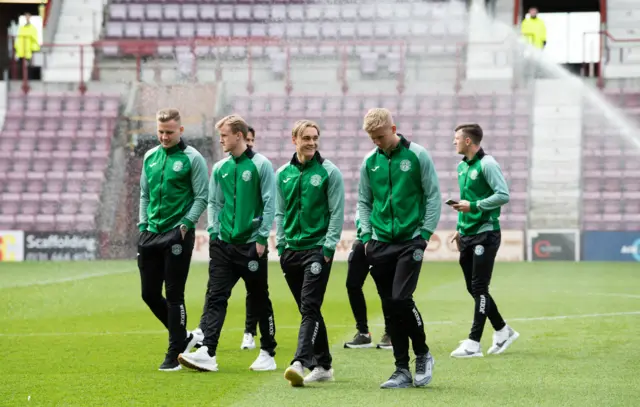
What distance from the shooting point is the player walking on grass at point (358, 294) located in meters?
9.48

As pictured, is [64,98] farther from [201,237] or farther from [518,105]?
[518,105]

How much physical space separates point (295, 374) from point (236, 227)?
4.21 ft

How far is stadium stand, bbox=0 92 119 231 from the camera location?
26.4 metres

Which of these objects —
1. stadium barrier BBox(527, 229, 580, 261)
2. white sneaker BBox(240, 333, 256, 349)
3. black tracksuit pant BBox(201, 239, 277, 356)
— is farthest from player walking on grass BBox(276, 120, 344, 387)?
stadium barrier BBox(527, 229, 580, 261)

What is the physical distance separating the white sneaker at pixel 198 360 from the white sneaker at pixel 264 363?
1.13ft

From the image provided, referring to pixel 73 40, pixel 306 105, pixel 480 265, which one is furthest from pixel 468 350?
pixel 73 40

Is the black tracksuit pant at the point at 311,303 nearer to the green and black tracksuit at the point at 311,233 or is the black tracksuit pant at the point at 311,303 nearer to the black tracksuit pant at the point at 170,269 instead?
the green and black tracksuit at the point at 311,233

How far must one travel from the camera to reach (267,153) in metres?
27.6

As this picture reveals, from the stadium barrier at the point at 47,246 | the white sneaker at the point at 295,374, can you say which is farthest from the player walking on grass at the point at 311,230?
the stadium barrier at the point at 47,246

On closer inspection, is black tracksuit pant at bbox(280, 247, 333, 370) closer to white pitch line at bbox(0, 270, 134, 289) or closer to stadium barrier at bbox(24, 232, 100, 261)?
white pitch line at bbox(0, 270, 134, 289)

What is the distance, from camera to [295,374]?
23.7 feet

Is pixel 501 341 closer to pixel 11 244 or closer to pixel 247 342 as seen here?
pixel 247 342

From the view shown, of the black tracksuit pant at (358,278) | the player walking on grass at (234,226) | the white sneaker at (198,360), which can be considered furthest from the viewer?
the black tracksuit pant at (358,278)

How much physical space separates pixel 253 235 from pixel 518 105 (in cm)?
2114
